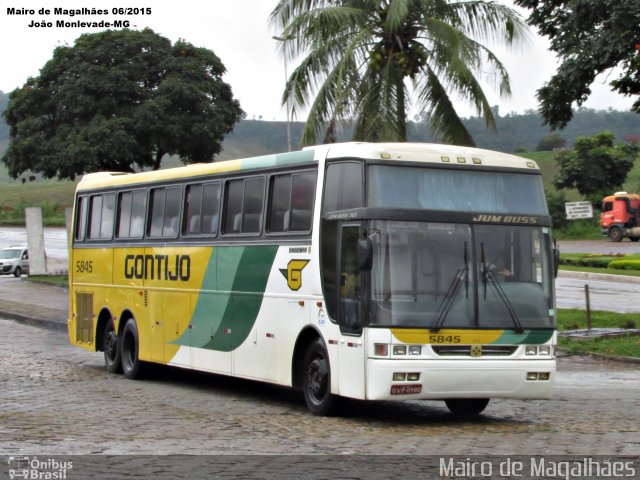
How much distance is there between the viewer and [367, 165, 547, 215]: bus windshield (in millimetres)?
12742

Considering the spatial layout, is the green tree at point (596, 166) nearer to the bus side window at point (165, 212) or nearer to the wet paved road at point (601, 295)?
the wet paved road at point (601, 295)

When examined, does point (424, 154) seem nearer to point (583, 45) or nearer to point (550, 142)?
point (583, 45)

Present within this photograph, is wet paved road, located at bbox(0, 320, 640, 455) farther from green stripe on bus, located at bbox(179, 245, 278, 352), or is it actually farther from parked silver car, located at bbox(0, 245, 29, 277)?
parked silver car, located at bbox(0, 245, 29, 277)

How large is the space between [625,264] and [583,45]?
23.2 metres

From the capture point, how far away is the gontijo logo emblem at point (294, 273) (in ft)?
45.3

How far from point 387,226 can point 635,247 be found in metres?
49.3

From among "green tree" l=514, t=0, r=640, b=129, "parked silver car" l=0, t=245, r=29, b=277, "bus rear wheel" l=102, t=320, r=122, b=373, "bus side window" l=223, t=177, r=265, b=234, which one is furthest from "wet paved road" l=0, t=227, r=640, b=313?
"bus side window" l=223, t=177, r=265, b=234

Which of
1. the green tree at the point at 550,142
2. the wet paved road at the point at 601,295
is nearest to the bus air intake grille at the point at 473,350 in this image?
the wet paved road at the point at 601,295

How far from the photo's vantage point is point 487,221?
1291 centimetres

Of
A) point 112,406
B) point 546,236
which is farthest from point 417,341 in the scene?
point 112,406

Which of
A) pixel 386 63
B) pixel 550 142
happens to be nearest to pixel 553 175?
pixel 550 142

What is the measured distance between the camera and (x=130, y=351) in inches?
749

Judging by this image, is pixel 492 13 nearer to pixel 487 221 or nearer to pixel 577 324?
pixel 577 324

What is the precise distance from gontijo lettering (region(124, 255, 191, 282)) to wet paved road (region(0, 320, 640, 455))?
5.34 ft
